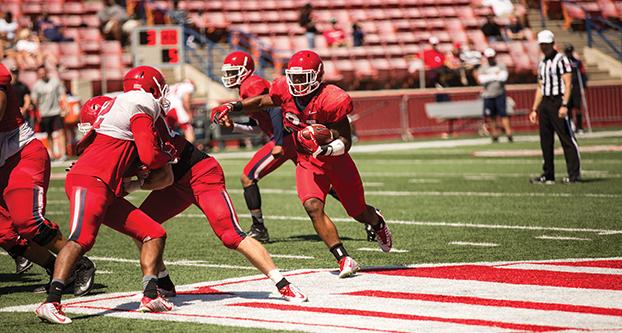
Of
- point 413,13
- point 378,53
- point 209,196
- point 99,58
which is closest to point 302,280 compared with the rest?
point 209,196

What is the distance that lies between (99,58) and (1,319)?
21.6 meters

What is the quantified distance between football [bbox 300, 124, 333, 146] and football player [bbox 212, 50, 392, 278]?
29mm

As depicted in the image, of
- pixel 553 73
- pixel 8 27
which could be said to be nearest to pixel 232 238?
pixel 553 73

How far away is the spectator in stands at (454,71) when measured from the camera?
31.2m

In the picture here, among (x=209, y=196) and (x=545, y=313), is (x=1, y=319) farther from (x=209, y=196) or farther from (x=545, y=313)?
(x=545, y=313)

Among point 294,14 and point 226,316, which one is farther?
point 294,14

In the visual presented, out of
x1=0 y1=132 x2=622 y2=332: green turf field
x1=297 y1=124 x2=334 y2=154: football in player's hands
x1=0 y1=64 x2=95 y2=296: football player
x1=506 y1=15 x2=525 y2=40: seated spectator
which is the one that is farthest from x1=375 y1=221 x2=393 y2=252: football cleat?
x1=506 y1=15 x2=525 y2=40: seated spectator

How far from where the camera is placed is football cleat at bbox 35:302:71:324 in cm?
687

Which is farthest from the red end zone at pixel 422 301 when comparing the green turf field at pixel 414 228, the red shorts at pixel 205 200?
the red shorts at pixel 205 200

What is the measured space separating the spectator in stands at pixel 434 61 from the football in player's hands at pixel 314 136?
22.9m

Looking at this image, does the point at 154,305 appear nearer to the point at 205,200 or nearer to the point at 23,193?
the point at 205,200

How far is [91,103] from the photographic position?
7562 millimetres

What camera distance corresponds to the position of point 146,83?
729 centimetres

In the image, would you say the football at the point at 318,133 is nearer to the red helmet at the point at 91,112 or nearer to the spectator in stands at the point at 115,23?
the red helmet at the point at 91,112
